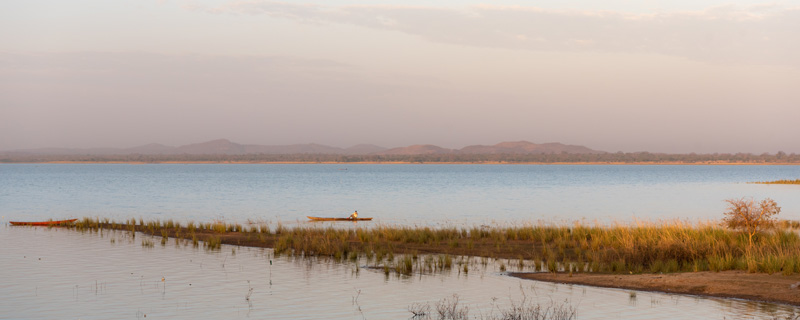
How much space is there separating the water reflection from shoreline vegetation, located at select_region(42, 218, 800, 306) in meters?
0.69

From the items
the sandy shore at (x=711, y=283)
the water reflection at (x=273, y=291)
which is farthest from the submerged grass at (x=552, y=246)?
the water reflection at (x=273, y=291)

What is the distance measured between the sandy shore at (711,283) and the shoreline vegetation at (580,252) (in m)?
0.02

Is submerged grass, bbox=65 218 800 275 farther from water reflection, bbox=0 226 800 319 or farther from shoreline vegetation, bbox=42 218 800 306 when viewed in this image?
water reflection, bbox=0 226 800 319

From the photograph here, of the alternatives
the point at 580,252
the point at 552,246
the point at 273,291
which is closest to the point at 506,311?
the point at 273,291

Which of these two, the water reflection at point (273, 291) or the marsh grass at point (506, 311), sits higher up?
the marsh grass at point (506, 311)

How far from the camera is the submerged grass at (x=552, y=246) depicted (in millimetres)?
20688

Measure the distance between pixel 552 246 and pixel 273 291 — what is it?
11.5 metres

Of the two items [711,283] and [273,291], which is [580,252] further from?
[273,291]

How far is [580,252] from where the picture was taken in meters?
24.4

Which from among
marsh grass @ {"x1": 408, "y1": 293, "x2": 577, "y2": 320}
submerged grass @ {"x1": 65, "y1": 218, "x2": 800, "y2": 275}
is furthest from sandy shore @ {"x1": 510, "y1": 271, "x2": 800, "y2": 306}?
marsh grass @ {"x1": 408, "y1": 293, "x2": 577, "y2": 320}

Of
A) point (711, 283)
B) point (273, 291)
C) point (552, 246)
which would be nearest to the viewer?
point (711, 283)

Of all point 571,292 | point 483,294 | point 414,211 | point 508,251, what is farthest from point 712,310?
point 414,211

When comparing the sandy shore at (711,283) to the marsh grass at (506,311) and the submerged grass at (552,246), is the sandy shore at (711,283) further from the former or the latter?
the marsh grass at (506,311)

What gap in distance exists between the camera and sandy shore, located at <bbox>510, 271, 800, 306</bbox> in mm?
16516
